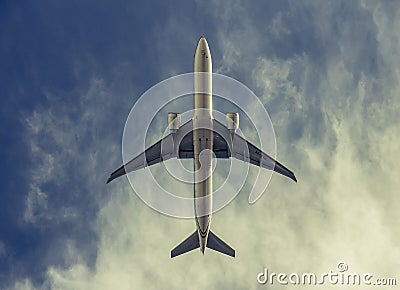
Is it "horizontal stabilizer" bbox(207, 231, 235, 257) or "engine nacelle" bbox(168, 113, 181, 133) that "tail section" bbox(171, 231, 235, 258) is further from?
"engine nacelle" bbox(168, 113, 181, 133)

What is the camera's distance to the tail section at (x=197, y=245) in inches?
3012

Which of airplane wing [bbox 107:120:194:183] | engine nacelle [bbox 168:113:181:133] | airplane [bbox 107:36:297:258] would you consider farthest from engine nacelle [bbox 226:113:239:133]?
engine nacelle [bbox 168:113:181:133]

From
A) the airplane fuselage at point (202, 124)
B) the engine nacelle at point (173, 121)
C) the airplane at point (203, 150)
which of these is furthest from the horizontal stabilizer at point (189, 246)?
the engine nacelle at point (173, 121)

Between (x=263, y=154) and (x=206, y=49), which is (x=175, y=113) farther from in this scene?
(x=263, y=154)

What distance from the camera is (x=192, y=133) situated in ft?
231

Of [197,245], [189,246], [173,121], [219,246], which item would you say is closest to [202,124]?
[173,121]

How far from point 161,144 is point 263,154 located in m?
15.9

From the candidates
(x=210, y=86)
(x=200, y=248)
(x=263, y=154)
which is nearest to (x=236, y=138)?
(x=263, y=154)

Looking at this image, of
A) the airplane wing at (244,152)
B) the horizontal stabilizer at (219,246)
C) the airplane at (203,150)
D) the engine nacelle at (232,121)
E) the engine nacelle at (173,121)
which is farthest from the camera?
the horizontal stabilizer at (219,246)

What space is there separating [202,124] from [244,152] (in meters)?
9.63

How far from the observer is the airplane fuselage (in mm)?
67188

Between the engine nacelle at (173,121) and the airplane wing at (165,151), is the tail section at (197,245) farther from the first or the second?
the engine nacelle at (173,121)

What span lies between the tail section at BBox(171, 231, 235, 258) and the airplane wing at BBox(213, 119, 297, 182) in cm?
1409

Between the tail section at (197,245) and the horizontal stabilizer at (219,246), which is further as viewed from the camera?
the horizontal stabilizer at (219,246)
